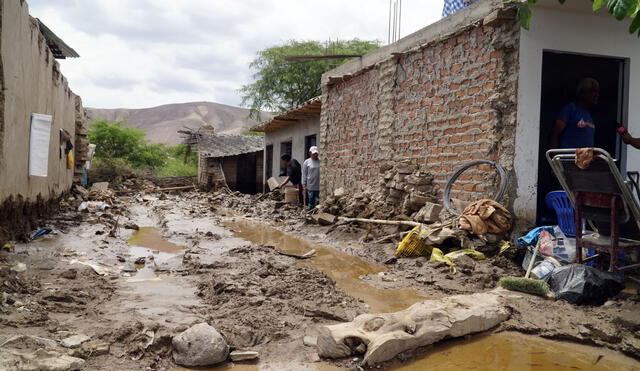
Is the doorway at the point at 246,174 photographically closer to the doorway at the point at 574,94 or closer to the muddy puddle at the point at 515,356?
the doorway at the point at 574,94

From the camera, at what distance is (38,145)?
6344 mm

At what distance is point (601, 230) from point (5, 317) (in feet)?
15.1

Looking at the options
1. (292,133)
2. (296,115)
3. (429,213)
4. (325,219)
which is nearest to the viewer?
(429,213)

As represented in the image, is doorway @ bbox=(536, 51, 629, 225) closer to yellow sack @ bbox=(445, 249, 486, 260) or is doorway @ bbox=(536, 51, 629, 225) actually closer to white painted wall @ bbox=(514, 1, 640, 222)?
white painted wall @ bbox=(514, 1, 640, 222)

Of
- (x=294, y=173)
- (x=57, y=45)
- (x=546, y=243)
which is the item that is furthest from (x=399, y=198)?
(x=57, y=45)

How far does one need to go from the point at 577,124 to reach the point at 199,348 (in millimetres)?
4976

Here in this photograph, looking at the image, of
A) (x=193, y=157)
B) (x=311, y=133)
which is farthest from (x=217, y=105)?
(x=311, y=133)

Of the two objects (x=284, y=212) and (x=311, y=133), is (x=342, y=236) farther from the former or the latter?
(x=311, y=133)

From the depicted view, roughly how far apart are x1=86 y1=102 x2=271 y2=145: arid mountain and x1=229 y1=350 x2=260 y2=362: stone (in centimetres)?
7920

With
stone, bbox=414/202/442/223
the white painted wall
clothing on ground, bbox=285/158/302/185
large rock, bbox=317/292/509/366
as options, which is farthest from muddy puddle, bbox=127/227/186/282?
clothing on ground, bbox=285/158/302/185

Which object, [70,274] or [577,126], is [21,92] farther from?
[577,126]

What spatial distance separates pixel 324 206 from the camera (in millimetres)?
9117

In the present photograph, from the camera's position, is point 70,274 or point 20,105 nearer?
point 70,274

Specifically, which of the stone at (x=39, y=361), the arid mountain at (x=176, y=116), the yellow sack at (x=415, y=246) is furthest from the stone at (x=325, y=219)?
the arid mountain at (x=176, y=116)
